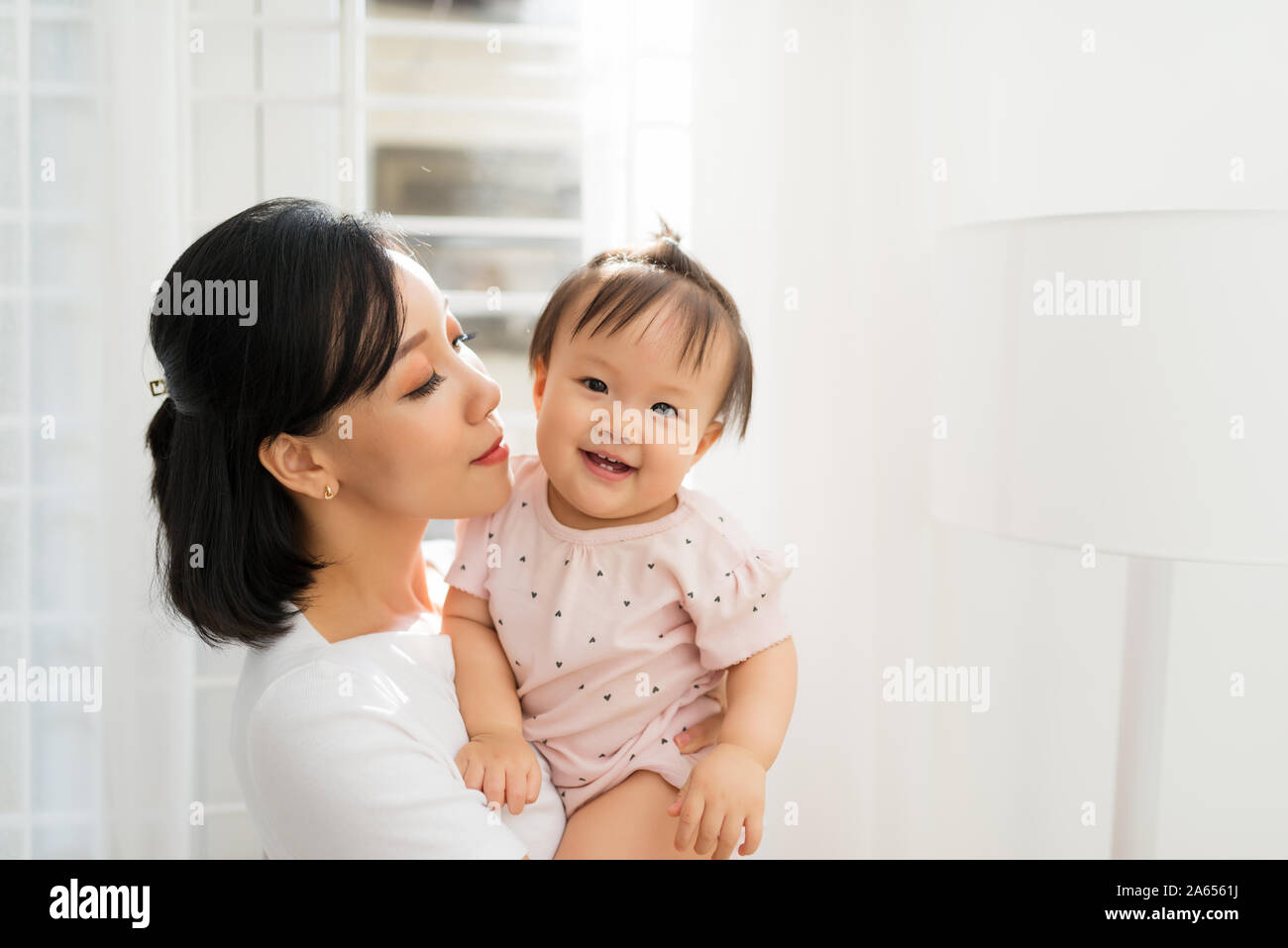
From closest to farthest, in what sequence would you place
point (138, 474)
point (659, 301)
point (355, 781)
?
point (355, 781), point (659, 301), point (138, 474)

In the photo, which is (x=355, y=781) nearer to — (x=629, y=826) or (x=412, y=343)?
(x=629, y=826)

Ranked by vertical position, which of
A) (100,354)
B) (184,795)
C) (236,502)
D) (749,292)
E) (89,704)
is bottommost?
(184,795)

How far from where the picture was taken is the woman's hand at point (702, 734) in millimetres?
1222

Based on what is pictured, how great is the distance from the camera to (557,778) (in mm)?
1229

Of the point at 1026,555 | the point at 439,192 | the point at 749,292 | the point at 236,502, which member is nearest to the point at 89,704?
the point at 236,502

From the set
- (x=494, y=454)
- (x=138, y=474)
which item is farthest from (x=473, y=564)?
(x=138, y=474)

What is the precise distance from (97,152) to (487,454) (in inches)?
32.7

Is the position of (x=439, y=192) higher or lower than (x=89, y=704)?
higher

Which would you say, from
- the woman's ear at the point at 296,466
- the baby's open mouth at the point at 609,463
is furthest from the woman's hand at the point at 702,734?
the woman's ear at the point at 296,466

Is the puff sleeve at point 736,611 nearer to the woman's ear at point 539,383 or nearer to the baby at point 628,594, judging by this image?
the baby at point 628,594

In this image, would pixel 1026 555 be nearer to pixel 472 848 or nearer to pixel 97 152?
pixel 472 848

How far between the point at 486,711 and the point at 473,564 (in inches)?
7.1

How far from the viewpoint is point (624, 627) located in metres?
1.17
